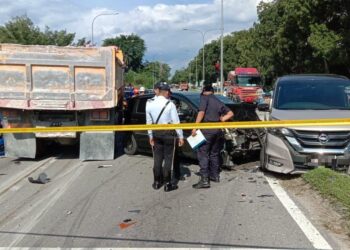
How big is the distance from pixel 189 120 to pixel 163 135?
245 centimetres

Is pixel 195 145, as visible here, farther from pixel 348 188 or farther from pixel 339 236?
pixel 339 236

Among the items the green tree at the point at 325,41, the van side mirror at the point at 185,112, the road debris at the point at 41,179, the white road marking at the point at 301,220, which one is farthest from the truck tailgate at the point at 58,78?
the green tree at the point at 325,41

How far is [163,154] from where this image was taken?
28.7 ft

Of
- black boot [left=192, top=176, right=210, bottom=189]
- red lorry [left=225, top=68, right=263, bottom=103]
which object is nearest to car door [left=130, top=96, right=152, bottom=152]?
black boot [left=192, top=176, right=210, bottom=189]

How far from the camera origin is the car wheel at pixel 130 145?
41.0 ft

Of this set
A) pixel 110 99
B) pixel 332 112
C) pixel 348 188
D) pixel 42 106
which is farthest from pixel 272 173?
pixel 42 106

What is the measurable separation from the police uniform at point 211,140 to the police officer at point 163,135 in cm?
54

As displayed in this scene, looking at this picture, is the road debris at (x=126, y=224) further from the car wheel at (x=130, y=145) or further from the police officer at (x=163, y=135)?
the car wheel at (x=130, y=145)

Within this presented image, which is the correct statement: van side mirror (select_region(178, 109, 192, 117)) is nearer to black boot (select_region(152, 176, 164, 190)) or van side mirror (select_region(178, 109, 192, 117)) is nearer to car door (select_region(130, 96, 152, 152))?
car door (select_region(130, 96, 152, 152))

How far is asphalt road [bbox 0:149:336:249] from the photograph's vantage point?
5.86 metres

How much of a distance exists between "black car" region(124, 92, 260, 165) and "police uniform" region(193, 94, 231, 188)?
107 cm

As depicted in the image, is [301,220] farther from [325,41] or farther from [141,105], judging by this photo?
[325,41]

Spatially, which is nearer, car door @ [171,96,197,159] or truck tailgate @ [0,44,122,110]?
car door @ [171,96,197,159]

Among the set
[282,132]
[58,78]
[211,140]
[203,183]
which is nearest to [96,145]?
[58,78]
